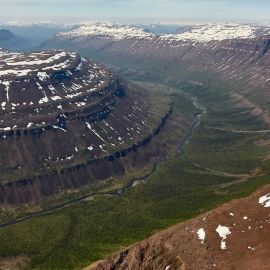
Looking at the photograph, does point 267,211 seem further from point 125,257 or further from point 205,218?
point 125,257

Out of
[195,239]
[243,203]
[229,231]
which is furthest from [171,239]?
[243,203]

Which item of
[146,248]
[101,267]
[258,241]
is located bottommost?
[101,267]

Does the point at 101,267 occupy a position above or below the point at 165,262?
below

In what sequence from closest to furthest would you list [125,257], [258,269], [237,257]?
[258,269] < [237,257] < [125,257]

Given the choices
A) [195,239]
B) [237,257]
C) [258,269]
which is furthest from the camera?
[195,239]

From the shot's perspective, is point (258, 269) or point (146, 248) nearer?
point (258, 269)

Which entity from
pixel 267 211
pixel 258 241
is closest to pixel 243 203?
pixel 267 211
